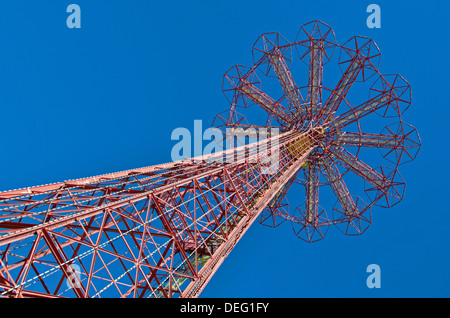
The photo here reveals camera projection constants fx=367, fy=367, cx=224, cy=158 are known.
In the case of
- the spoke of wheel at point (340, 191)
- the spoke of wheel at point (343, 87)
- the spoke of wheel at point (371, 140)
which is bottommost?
the spoke of wheel at point (340, 191)

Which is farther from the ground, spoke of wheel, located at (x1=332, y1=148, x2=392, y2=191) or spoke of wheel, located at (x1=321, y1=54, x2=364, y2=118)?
spoke of wheel, located at (x1=321, y1=54, x2=364, y2=118)

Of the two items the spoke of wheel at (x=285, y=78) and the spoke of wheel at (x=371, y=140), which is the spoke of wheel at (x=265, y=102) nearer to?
the spoke of wheel at (x=285, y=78)

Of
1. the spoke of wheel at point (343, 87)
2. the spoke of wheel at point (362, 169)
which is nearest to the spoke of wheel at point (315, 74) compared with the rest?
the spoke of wheel at point (343, 87)

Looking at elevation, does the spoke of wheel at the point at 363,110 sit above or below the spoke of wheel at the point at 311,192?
above

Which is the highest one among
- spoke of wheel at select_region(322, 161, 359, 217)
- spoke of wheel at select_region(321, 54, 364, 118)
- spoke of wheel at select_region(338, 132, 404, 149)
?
spoke of wheel at select_region(321, 54, 364, 118)

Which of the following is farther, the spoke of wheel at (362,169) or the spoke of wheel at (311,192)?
the spoke of wheel at (311,192)

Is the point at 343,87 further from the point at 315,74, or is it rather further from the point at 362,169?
the point at 362,169

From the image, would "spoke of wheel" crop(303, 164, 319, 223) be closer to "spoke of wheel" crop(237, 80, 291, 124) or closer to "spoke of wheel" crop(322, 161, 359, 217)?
"spoke of wheel" crop(322, 161, 359, 217)

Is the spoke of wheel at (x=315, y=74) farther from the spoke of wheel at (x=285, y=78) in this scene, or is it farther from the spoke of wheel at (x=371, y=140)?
the spoke of wheel at (x=371, y=140)

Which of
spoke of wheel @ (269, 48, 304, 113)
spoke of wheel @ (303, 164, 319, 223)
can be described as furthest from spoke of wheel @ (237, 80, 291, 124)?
spoke of wheel @ (303, 164, 319, 223)
